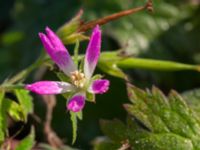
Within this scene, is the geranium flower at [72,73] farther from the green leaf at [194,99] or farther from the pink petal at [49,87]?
the green leaf at [194,99]

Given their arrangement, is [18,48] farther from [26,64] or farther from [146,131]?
[146,131]

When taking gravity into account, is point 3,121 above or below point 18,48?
above

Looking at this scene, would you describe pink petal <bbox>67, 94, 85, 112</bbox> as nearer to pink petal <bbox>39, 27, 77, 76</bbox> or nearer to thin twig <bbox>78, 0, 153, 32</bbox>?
pink petal <bbox>39, 27, 77, 76</bbox>

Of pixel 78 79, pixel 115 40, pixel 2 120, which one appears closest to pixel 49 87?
pixel 78 79

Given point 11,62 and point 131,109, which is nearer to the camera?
point 131,109

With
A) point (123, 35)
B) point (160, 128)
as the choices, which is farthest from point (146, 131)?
point (123, 35)

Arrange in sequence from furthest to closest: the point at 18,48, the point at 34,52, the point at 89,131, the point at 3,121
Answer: the point at 18,48, the point at 34,52, the point at 89,131, the point at 3,121
